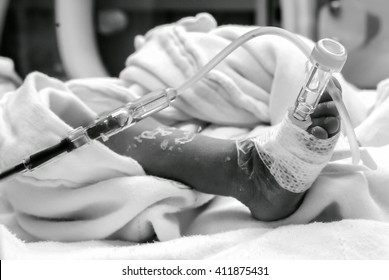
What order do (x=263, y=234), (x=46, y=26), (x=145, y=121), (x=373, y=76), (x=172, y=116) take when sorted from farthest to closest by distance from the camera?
(x=46, y=26) < (x=373, y=76) < (x=172, y=116) < (x=145, y=121) < (x=263, y=234)

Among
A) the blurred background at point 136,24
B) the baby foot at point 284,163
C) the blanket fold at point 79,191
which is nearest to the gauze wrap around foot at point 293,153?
the baby foot at point 284,163

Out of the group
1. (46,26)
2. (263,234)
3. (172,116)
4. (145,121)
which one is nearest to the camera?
(263,234)

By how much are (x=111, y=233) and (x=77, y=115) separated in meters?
0.17

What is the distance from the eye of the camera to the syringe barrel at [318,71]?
1.33 ft

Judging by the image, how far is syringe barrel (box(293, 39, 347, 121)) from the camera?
407 mm

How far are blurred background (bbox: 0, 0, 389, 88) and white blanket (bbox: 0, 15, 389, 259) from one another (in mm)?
727

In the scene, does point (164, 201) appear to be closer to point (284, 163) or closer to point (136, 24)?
point (284, 163)

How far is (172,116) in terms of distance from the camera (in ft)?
2.44

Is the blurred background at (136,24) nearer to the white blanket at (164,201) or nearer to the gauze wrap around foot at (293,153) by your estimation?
the white blanket at (164,201)

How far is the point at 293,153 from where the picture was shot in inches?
18.7

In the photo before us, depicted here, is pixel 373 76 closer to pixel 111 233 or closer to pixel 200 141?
pixel 200 141

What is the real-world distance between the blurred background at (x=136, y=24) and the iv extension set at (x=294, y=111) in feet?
3.09

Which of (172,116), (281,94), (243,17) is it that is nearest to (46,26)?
(243,17)

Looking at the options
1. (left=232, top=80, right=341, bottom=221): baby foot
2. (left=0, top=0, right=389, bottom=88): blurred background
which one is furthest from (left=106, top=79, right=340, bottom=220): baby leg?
(left=0, top=0, right=389, bottom=88): blurred background
